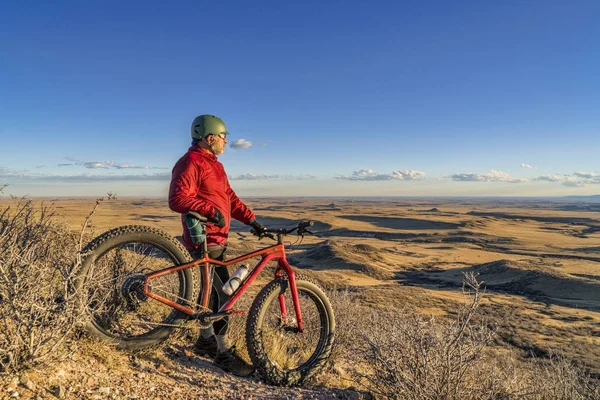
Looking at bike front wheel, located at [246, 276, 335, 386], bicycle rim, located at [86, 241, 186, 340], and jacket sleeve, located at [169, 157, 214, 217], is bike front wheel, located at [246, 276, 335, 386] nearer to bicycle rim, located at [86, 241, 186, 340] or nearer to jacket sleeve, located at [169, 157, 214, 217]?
bicycle rim, located at [86, 241, 186, 340]

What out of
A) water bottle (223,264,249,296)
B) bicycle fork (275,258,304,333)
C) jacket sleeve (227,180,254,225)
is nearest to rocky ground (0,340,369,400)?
bicycle fork (275,258,304,333)

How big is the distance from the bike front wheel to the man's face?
1.43 metres

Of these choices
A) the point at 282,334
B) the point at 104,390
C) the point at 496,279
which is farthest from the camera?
the point at 496,279

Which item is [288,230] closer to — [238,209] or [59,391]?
[238,209]

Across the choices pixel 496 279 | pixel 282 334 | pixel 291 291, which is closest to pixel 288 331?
pixel 282 334

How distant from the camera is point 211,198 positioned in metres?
3.78

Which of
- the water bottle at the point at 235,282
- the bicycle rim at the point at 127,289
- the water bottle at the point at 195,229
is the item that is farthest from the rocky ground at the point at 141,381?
the water bottle at the point at 195,229

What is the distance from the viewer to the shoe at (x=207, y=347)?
3887 millimetres

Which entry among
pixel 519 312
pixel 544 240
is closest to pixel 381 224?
pixel 544 240

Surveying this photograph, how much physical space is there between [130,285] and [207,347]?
109cm

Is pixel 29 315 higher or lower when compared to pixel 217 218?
lower

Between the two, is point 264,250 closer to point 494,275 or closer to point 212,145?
point 212,145

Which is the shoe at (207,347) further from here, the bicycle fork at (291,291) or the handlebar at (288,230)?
the handlebar at (288,230)

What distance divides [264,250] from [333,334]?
1.10 metres
